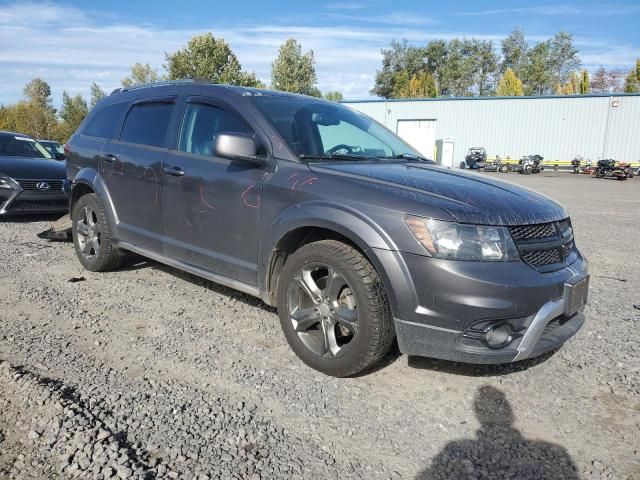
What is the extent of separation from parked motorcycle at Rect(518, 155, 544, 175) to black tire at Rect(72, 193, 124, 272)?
30543 mm

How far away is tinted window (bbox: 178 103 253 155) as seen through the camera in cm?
387

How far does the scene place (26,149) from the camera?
9.51 meters

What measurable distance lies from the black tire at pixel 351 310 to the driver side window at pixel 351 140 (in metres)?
0.98

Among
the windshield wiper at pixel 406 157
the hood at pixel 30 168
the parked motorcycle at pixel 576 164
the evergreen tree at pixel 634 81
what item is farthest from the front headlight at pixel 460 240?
the evergreen tree at pixel 634 81

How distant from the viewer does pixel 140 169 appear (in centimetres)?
445

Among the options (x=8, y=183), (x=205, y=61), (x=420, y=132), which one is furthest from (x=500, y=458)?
(x=205, y=61)

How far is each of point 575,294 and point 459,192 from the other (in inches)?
36.3

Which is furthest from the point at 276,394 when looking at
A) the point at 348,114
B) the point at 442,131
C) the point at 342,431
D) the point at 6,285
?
the point at 442,131

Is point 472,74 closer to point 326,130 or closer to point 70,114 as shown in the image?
point 70,114

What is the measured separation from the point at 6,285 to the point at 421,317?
13.5ft

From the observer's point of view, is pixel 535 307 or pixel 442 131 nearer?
pixel 535 307

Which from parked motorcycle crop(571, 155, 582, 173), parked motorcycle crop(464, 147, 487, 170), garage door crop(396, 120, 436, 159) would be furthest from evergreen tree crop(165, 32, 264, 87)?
parked motorcycle crop(571, 155, 582, 173)

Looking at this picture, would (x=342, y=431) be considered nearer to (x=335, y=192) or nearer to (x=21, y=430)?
(x=335, y=192)

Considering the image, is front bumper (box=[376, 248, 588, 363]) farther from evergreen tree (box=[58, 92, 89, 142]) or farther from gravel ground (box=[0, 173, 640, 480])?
evergreen tree (box=[58, 92, 89, 142])
